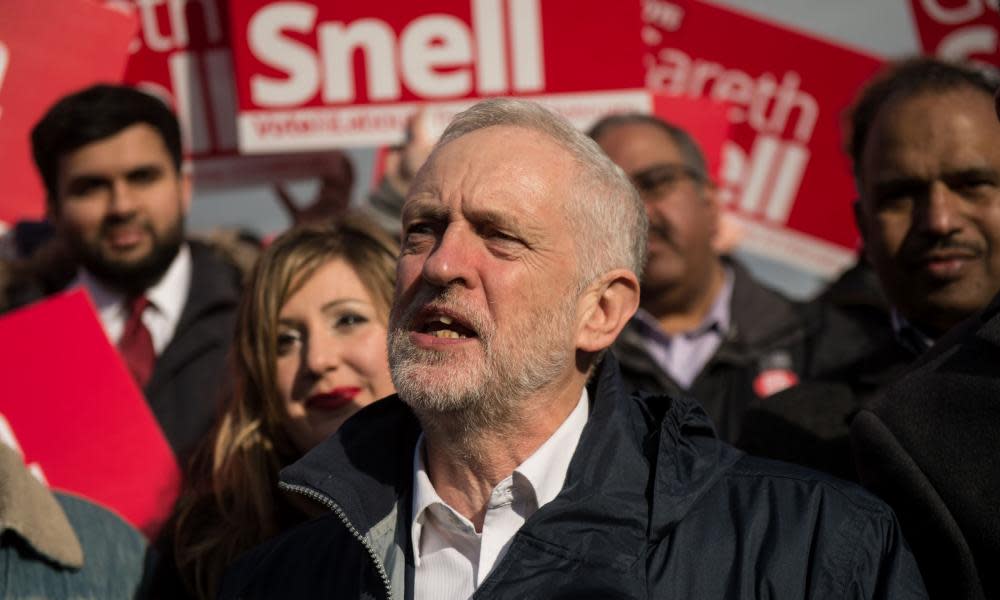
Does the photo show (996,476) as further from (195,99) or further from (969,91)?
(195,99)

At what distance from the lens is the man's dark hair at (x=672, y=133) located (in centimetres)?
493

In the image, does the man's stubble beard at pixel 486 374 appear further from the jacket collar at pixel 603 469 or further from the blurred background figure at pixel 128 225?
the blurred background figure at pixel 128 225

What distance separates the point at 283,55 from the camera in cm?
521

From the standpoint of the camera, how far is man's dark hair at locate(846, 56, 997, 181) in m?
3.46

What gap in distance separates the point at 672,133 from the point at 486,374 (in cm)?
236

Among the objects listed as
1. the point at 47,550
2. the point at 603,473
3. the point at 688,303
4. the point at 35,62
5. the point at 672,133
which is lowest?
the point at 688,303

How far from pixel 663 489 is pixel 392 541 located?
0.53 meters

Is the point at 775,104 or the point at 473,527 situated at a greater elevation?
the point at 775,104

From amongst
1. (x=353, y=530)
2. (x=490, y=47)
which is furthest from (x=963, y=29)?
(x=353, y=530)

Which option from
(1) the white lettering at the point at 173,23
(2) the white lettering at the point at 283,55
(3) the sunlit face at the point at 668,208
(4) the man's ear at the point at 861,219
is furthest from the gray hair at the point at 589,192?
(1) the white lettering at the point at 173,23

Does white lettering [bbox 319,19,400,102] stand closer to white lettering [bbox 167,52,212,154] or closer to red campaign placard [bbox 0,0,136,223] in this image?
white lettering [bbox 167,52,212,154]

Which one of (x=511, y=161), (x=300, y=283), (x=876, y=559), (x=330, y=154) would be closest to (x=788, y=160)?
(x=330, y=154)

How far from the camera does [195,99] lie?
550 centimetres

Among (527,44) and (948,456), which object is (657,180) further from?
(948,456)
